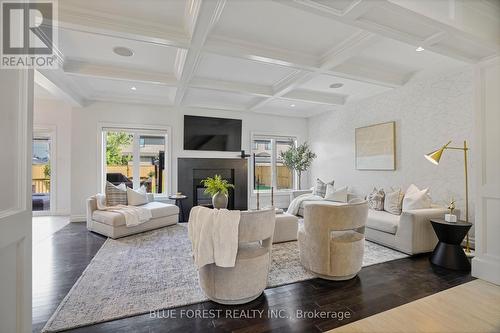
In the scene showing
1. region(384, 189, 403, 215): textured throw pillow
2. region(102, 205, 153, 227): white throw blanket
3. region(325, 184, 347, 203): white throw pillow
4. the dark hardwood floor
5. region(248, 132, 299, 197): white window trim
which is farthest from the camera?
region(248, 132, 299, 197): white window trim

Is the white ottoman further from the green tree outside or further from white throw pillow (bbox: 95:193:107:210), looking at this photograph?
the green tree outside

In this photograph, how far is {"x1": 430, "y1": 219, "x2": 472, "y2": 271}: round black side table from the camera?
2.89m

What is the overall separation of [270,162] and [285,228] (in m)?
3.43

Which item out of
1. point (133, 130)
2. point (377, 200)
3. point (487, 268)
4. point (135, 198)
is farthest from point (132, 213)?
point (487, 268)

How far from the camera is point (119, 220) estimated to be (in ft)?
13.3

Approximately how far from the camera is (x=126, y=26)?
2.71 meters

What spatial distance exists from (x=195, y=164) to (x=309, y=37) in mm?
4093

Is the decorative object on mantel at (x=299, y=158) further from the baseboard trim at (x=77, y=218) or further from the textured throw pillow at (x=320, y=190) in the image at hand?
the baseboard trim at (x=77, y=218)

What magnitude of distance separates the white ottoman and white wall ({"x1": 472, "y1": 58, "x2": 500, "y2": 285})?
7.41 ft

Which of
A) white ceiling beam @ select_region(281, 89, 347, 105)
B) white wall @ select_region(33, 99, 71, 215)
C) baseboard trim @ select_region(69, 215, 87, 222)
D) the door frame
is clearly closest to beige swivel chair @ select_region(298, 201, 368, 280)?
white ceiling beam @ select_region(281, 89, 347, 105)

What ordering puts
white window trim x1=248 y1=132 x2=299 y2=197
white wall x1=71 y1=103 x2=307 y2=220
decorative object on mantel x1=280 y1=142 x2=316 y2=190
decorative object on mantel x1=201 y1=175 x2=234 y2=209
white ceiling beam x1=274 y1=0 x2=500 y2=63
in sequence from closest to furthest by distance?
white ceiling beam x1=274 y1=0 x2=500 y2=63, decorative object on mantel x1=201 y1=175 x2=234 y2=209, white wall x1=71 y1=103 x2=307 y2=220, decorative object on mantel x1=280 y1=142 x2=316 y2=190, white window trim x1=248 y1=132 x2=299 y2=197

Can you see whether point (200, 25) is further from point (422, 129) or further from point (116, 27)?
point (422, 129)

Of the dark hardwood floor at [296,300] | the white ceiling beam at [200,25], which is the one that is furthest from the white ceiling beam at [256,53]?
the dark hardwood floor at [296,300]

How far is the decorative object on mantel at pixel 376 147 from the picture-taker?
477 centimetres
